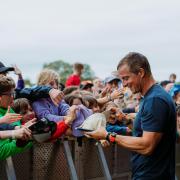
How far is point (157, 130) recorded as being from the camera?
12.9 ft

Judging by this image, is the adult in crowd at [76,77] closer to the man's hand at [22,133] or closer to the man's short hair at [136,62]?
the man's hand at [22,133]

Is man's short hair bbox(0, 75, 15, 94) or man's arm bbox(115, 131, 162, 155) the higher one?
man's short hair bbox(0, 75, 15, 94)

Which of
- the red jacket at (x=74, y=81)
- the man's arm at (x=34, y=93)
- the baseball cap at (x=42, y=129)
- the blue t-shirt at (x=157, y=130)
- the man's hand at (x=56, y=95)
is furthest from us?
the red jacket at (x=74, y=81)

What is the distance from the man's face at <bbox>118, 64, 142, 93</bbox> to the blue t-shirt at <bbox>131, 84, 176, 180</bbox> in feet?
0.38

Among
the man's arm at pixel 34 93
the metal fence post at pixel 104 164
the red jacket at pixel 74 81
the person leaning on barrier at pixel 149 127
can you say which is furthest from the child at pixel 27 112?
the red jacket at pixel 74 81

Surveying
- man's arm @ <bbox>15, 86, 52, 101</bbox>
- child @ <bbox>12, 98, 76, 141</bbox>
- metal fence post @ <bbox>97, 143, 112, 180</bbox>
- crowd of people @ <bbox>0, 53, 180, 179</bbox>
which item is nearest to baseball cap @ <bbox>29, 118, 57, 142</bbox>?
crowd of people @ <bbox>0, 53, 180, 179</bbox>

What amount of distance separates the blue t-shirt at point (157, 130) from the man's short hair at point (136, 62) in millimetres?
188

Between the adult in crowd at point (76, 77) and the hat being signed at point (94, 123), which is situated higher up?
the hat being signed at point (94, 123)

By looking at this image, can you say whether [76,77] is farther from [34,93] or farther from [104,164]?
[34,93]

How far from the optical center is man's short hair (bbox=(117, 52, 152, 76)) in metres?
4.08

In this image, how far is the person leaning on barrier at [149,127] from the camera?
396 cm

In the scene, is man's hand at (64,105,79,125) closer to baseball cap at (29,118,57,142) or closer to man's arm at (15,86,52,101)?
baseball cap at (29,118,57,142)

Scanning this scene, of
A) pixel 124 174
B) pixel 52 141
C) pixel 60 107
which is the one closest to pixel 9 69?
pixel 60 107

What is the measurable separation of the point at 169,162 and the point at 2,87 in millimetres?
1942
